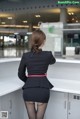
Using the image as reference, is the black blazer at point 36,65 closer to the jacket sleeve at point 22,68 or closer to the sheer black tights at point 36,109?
the jacket sleeve at point 22,68

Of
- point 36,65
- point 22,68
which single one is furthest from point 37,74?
point 22,68

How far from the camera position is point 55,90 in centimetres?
326

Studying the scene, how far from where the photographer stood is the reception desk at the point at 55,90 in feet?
11.2

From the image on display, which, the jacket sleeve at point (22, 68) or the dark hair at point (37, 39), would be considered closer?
the dark hair at point (37, 39)

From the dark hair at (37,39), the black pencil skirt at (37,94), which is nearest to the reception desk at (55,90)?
the black pencil skirt at (37,94)

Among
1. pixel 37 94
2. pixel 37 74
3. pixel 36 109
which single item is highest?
pixel 37 74

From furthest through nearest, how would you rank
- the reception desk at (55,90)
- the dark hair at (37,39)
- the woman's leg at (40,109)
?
the reception desk at (55,90), the woman's leg at (40,109), the dark hair at (37,39)

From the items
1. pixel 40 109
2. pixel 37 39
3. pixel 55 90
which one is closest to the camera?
pixel 37 39

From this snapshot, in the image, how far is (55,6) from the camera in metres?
20.2

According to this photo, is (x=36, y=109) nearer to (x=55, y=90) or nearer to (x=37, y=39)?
(x=55, y=90)

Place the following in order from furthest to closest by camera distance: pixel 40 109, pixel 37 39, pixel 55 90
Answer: pixel 55 90 → pixel 40 109 → pixel 37 39

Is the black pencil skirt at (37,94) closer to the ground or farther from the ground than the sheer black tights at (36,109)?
farther from the ground

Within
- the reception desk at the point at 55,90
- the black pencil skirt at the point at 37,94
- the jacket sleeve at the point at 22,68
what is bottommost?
→ the reception desk at the point at 55,90

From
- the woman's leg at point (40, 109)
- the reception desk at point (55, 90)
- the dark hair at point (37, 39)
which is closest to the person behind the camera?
the dark hair at point (37, 39)
